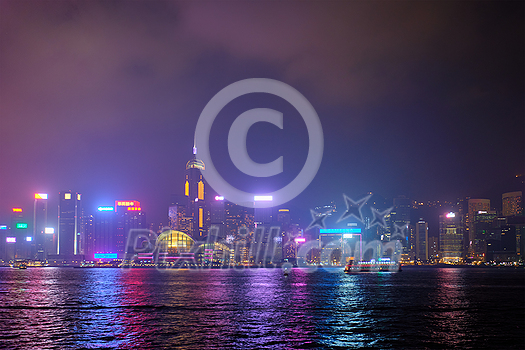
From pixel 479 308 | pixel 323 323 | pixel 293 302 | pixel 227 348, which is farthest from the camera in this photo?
pixel 293 302

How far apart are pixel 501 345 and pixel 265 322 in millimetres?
26627

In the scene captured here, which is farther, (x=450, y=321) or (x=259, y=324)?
(x=450, y=321)

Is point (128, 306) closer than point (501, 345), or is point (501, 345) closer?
point (501, 345)

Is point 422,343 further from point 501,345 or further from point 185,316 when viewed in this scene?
point 185,316

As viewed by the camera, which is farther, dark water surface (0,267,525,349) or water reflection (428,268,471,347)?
water reflection (428,268,471,347)

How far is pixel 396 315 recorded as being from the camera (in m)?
68.4

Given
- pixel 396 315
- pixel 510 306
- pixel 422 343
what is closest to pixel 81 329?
pixel 422 343

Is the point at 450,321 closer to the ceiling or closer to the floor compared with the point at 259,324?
closer to the floor

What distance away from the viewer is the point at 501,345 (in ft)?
151

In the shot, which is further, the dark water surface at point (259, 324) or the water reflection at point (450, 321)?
the water reflection at point (450, 321)

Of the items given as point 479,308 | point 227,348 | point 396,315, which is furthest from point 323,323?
point 479,308

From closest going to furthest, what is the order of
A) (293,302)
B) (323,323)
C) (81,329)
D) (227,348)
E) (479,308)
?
(227,348) < (81,329) < (323,323) < (479,308) < (293,302)

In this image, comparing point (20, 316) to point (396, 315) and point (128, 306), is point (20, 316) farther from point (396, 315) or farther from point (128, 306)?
point (396, 315)

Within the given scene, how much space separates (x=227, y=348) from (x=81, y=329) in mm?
19776
